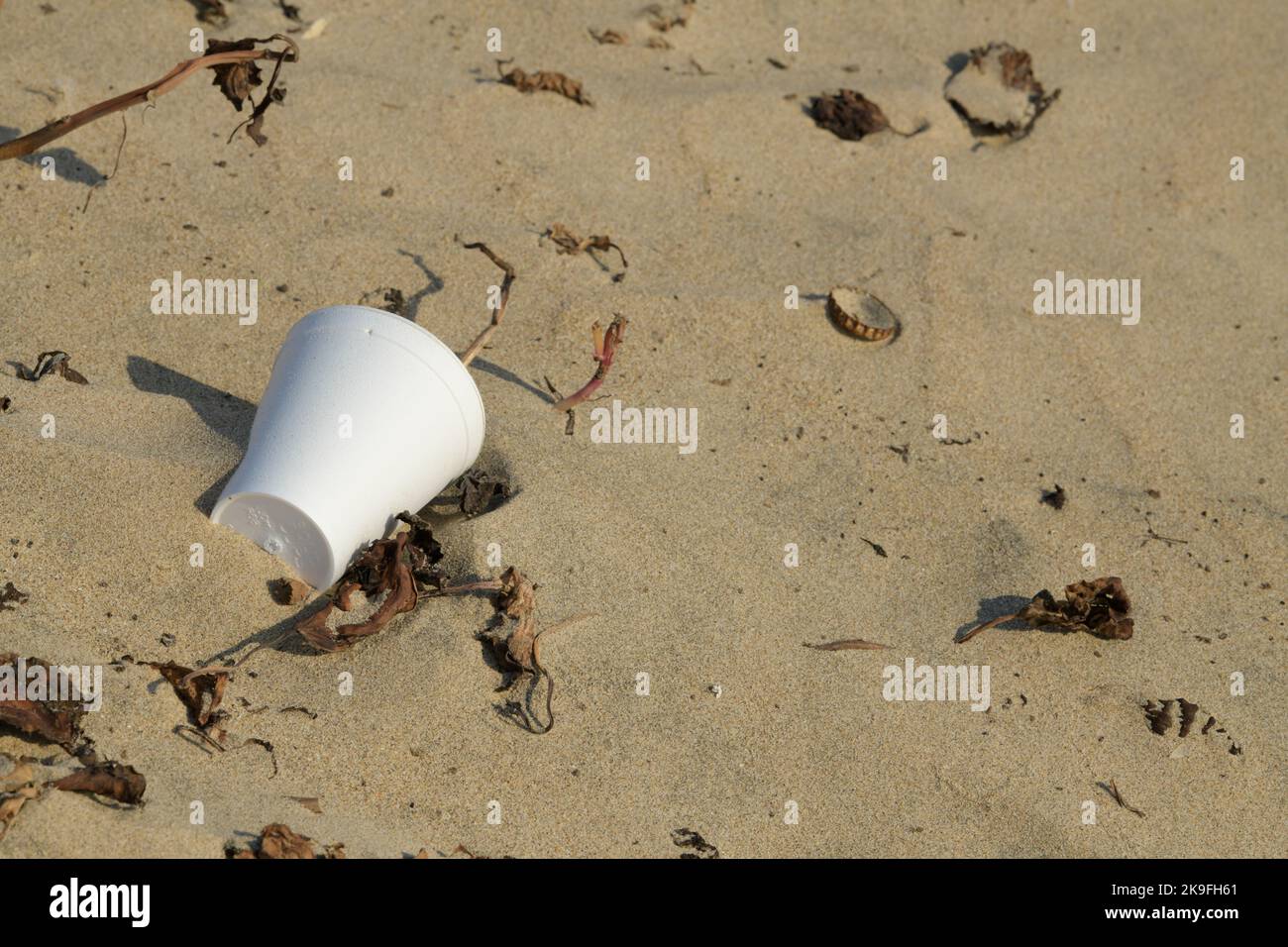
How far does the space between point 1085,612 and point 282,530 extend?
2.44 metres

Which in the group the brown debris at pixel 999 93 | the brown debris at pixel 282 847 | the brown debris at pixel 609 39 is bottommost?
the brown debris at pixel 282 847

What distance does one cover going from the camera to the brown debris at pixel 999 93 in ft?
20.0

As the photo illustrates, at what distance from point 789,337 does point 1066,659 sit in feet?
5.33

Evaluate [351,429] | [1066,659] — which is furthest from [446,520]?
[1066,659]

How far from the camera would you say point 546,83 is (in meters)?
5.74

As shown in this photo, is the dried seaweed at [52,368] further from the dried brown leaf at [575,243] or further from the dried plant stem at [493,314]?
the dried brown leaf at [575,243]

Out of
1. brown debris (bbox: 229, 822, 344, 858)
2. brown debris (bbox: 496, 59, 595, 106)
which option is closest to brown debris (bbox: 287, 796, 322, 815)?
brown debris (bbox: 229, 822, 344, 858)

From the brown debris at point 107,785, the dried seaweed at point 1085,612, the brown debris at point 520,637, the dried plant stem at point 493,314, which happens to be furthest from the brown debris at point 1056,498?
the brown debris at point 107,785

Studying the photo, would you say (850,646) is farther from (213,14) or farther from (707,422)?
(213,14)

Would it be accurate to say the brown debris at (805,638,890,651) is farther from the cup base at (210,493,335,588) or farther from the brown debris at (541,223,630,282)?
the brown debris at (541,223,630,282)

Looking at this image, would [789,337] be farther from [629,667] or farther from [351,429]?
[351,429]

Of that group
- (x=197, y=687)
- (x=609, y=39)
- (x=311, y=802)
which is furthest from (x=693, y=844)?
(x=609, y=39)

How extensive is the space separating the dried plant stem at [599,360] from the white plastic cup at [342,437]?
77 cm

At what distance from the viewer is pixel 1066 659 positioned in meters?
3.95
